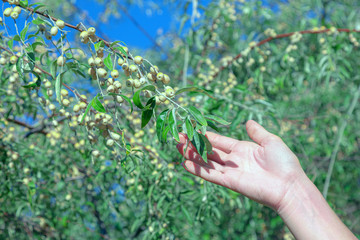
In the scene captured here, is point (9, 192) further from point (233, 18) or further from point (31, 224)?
point (233, 18)

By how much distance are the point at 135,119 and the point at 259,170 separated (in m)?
1.03

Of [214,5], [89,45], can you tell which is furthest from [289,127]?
[89,45]

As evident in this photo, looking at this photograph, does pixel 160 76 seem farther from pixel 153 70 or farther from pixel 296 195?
pixel 296 195

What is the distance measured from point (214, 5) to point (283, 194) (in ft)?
6.70

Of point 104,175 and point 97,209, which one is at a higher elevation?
point 104,175

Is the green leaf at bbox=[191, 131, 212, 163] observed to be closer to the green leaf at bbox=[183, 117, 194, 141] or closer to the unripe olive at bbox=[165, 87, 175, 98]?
the green leaf at bbox=[183, 117, 194, 141]

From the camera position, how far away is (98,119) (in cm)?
122

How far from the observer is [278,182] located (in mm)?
1426

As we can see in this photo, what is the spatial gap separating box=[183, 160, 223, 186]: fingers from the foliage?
0.18 metres

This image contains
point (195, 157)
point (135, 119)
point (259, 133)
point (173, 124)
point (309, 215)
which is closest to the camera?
point (173, 124)

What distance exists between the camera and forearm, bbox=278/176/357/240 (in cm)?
130

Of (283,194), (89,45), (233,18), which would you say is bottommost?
(283,194)

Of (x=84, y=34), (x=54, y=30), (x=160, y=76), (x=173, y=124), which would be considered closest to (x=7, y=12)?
(x=54, y=30)

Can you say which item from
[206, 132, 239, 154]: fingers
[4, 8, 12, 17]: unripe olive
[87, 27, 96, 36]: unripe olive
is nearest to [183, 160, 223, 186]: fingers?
[206, 132, 239, 154]: fingers
